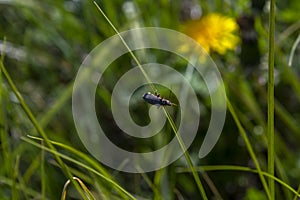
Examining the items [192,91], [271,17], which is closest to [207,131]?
[192,91]

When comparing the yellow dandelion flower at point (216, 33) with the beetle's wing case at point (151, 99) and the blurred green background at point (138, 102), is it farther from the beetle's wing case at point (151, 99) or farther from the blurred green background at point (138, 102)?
the beetle's wing case at point (151, 99)

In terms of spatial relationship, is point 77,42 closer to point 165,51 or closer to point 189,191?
point 165,51

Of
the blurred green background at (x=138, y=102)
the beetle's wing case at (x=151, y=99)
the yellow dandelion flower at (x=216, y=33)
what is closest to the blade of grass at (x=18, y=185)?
the blurred green background at (x=138, y=102)

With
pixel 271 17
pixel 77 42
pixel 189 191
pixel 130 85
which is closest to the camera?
pixel 271 17

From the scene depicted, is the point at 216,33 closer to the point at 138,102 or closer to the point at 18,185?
the point at 138,102

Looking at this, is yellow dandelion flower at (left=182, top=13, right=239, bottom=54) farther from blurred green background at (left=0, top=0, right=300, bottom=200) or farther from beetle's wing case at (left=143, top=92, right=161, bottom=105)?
beetle's wing case at (left=143, top=92, right=161, bottom=105)

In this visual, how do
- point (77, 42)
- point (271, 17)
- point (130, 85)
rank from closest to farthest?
point (271, 17) < point (130, 85) < point (77, 42)

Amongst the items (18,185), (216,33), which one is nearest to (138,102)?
(216,33)
